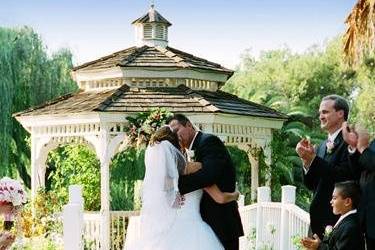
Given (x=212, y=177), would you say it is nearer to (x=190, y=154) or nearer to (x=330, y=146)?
(x=190, y=154)

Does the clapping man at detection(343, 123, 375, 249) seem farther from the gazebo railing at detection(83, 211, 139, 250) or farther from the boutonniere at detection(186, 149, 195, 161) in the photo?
the gazebo railing at detection(83, 211, 139, 250)

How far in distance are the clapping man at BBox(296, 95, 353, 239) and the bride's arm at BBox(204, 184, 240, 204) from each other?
84cm

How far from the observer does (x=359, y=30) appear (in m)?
12.8

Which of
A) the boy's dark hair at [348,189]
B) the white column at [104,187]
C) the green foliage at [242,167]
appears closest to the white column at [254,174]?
the white column at [104,187]

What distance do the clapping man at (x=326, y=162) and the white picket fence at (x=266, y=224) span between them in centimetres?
360

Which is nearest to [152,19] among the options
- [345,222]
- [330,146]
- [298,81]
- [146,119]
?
[146,119]

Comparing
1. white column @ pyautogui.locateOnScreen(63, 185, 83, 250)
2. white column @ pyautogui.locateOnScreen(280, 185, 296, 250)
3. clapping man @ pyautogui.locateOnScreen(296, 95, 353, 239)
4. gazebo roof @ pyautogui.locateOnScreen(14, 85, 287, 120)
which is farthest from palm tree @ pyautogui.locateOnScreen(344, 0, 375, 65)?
clapping man @ pyautogui.locateOnScreen(296, 95, 353, 239)

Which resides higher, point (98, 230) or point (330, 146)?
point (330, 146)

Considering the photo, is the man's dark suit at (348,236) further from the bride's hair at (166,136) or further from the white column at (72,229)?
the white column at (72,229)

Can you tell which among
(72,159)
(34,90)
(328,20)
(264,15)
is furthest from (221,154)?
(328,20)

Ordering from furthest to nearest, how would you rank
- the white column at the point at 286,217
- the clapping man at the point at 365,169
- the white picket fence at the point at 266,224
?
the white column at the point at 286,217 → the white picket fence at the point at 266,224 → the clapping man at the point at 365,169

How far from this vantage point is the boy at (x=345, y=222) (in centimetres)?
620

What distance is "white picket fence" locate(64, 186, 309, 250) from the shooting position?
36.6 ft

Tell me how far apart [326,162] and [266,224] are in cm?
642
